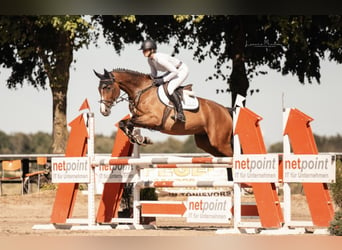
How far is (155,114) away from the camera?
1141 centimetres

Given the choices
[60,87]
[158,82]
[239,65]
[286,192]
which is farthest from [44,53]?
[286,192]

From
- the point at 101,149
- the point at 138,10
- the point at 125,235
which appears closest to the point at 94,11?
the point at 138,10

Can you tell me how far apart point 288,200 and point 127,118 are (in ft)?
7.75

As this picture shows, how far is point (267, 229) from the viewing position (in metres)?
10.9

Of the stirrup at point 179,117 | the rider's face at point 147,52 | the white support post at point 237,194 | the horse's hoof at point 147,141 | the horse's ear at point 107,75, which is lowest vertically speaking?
the white support post at point 237,194

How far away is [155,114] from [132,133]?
0.47 metres

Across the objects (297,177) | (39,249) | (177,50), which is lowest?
(39,249)

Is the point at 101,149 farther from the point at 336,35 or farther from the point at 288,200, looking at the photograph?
the point at 288,200

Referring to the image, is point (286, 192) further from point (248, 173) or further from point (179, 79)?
point (179, 79)

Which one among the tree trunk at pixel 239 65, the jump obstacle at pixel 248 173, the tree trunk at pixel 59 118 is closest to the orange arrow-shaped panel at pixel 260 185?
the jump obstacle at pixel 248 173

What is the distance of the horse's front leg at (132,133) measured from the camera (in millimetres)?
11023

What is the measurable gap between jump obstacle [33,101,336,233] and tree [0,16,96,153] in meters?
6.93

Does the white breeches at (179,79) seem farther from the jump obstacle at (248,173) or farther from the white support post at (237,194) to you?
the white support post at (237,194)

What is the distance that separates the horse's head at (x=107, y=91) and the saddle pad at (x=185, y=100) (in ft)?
1.94
